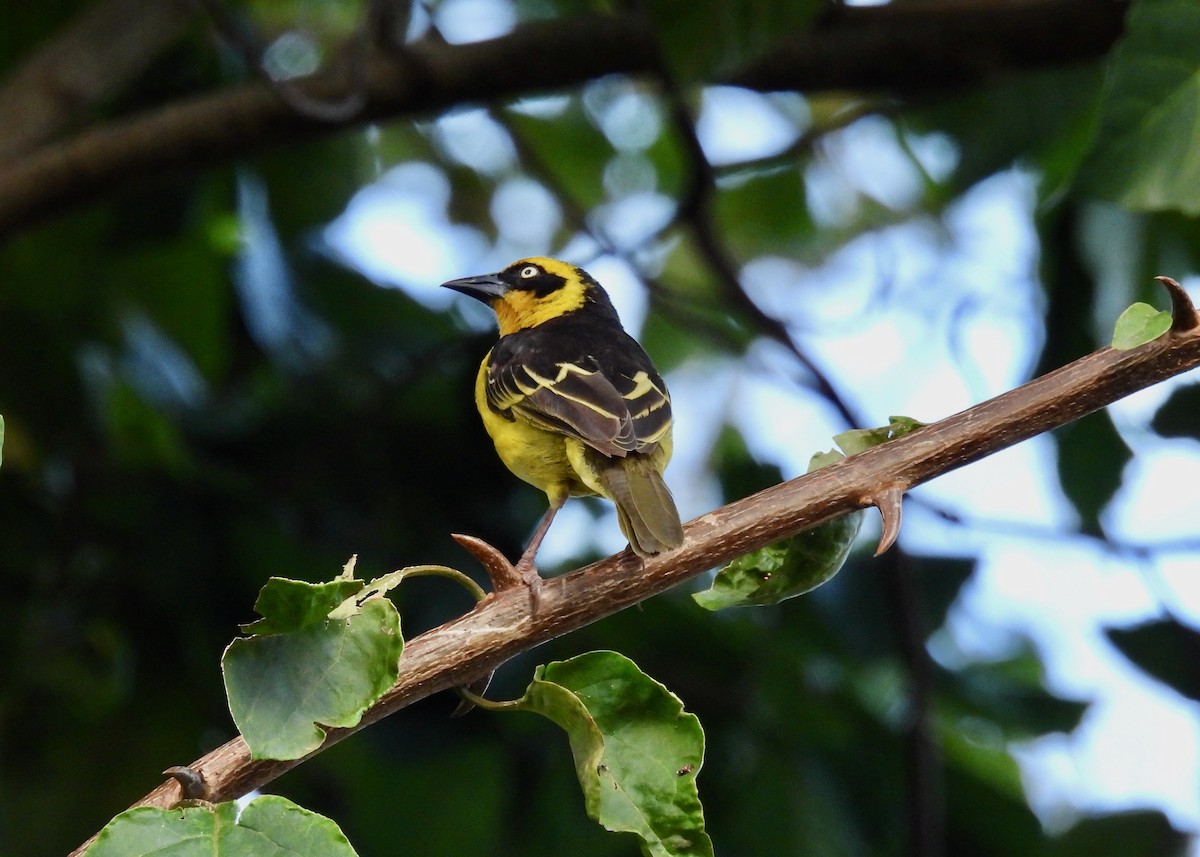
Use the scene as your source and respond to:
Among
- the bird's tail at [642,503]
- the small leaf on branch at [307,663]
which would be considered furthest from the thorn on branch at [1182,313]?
the small leaf on branch at [307,663]

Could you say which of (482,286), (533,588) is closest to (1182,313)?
(533,588)

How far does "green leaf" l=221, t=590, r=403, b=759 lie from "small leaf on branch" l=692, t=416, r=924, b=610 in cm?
51

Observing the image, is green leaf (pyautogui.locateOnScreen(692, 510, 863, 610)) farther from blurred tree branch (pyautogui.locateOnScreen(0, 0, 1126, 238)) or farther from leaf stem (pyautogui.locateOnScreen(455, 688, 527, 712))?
blurred tree branch (pyautogui.locateOnScreen(0, 0, 1126, 238))

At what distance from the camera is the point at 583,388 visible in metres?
2.86

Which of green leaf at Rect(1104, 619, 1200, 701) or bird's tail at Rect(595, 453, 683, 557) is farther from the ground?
bird's tail at Rect(595, 453, 683, 557)

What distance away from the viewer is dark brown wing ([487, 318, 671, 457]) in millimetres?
2676

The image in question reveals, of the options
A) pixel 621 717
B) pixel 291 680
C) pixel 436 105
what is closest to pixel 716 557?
pixel 621 717

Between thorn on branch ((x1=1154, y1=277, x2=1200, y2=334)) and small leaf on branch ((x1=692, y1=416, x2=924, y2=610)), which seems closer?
thorn on branch ((x1=1154, y1=277, x2=1200, y2=334))

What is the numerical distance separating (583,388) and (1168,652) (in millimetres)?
1727

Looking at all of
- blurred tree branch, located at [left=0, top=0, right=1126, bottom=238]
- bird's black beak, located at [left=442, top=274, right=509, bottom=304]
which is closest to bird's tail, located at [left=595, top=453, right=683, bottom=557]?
bird's black beak, located at [left=442, top=274, right=509, bottom=304]

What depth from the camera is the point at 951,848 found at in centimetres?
404

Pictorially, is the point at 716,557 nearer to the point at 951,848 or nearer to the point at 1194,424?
the point at 1194,424

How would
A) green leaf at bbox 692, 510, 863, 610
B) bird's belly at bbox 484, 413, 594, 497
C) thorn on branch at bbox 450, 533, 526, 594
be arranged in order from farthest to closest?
bird's belly at bbox 484, 413, 594, 497, green leaf at bbox 692, 510, 863, 610, thorn on branch at bbox 450, 533, 526, 594

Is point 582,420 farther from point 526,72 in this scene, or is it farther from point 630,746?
point 526,72
